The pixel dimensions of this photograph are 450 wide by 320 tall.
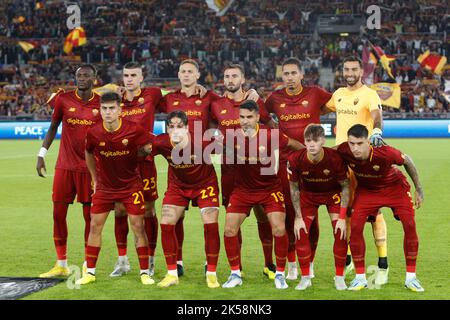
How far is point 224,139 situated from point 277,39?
102ft

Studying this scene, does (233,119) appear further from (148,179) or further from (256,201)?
(148,179)

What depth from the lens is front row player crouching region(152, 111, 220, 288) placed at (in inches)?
299

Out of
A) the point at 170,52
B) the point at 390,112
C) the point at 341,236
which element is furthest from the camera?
the point at 170,52

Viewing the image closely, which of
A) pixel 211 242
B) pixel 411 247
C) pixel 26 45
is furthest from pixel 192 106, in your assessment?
pixel 26 45

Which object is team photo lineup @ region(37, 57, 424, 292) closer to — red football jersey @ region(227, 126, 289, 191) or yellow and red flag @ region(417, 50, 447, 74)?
red football jersey @ region(227, 126, 289, 191)

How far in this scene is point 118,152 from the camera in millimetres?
7770

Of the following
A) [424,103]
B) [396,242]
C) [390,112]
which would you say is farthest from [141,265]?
[424,103]

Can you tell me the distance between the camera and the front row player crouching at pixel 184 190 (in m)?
7.59

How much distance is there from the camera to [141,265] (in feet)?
25.8

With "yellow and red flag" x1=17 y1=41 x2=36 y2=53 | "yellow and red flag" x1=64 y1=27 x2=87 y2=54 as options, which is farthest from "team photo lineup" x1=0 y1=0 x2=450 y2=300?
"yellow and red flag" x1=17 y1=41 x2=36 y2=53

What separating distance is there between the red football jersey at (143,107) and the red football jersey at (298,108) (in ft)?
4.04

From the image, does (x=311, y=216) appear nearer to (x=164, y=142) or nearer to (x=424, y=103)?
(x=164, y=142)

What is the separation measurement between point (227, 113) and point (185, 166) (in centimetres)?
84

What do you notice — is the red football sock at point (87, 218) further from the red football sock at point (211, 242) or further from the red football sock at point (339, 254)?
the red football sock at point (339, 254)
